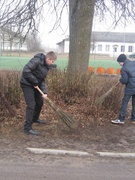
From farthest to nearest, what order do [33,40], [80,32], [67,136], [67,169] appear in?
[33,40] < [80,32] < [67,136] < [67,169]

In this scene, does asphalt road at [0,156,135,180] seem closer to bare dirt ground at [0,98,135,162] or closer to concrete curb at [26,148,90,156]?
concrete curb at [26,148,90,156]

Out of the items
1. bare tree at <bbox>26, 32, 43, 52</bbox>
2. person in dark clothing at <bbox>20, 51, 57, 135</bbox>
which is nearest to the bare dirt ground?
person in dark clothing at <bbox>20, 51, 57, 135</bbox>

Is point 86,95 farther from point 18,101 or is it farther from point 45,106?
point 18,101

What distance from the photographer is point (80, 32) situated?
24.2ft

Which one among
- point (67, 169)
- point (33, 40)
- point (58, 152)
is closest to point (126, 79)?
point (58, 152)

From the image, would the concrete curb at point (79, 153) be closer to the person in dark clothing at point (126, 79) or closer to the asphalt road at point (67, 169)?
the asphalt road at point (67, 169)

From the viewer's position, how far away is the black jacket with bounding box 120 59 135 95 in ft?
18.8

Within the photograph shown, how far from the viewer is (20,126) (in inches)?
218

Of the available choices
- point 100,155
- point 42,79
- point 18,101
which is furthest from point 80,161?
point 18,101

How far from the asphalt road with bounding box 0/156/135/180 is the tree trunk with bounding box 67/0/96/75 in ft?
11.1

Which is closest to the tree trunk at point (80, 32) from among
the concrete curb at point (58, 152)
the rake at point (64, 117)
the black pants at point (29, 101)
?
the rake at point (64, 117)

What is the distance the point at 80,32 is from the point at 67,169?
4541 mm

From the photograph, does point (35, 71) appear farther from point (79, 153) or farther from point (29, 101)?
point (79, 153)

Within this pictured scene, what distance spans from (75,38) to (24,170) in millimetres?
4657
